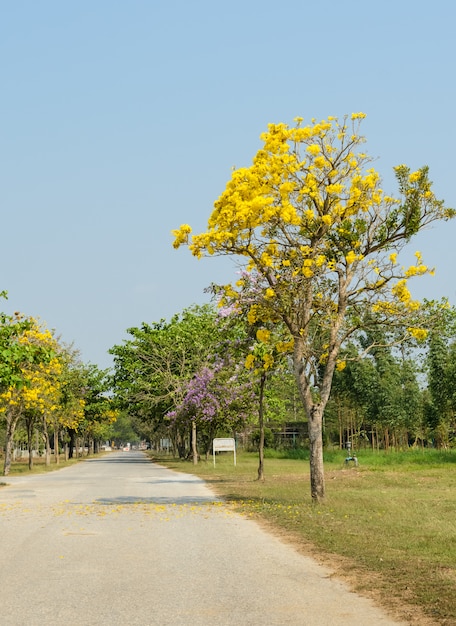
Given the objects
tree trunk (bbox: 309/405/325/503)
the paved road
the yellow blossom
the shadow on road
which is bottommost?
the paved road

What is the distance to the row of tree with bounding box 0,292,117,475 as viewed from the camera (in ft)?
84.7

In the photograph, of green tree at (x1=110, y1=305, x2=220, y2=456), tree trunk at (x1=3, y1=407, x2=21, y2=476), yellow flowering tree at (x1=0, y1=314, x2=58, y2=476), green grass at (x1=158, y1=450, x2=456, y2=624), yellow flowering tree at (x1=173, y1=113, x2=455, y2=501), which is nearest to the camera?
green grass at (x1=158, y1=450, x2=456, y2=624)

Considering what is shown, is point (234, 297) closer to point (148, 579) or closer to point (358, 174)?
point (358, 174)

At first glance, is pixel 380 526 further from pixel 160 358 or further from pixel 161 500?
pixel 160 358

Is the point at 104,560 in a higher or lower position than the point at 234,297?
lower

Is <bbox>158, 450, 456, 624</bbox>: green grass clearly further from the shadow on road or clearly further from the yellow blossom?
the yellow blossom

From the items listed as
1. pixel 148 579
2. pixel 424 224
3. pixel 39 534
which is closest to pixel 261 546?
pixel 148 579

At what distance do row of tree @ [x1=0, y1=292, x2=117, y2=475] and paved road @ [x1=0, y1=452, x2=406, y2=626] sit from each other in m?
8.23

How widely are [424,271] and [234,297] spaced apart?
4.78m

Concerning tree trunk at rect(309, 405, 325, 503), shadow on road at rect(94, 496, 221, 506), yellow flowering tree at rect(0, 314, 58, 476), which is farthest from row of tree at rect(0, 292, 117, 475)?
tree trunk at rect(309, 405, 325, 503)

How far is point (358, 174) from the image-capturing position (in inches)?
814

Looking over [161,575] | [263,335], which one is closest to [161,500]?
[263,335]

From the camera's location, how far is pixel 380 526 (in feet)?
48.9

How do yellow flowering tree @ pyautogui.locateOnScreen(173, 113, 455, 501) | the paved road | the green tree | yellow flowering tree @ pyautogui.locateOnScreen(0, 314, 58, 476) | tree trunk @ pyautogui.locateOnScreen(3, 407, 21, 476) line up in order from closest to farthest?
the paved road
yellow flowering tree @ pyautogui.locateOnScreen(173, 113, 455, 501)
yellow flowering tree @ pyautogui.locateOnScreen(0, 314, 58, 476)
tree trunk @ pyautogui.locateOnScreen(3, 407, 21, 476)
the green tree
